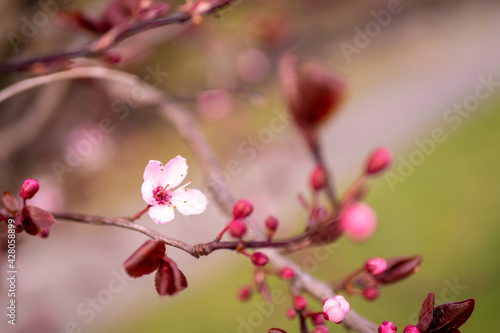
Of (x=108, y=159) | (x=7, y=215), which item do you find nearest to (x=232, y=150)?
(x=108, y=159)

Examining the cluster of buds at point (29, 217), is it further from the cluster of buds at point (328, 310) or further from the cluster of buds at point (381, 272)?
the cluster of buds at point (381, 272)

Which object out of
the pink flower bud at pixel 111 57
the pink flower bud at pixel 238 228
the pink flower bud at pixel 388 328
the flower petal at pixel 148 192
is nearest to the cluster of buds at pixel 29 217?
the flower petal at pixel 148 192

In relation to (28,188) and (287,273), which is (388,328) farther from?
(28,188)

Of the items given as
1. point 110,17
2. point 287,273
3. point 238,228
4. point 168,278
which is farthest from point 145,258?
point 110,17

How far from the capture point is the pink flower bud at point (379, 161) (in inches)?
25.5

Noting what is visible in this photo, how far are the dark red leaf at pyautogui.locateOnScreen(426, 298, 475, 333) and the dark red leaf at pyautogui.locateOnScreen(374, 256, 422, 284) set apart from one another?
0.10m

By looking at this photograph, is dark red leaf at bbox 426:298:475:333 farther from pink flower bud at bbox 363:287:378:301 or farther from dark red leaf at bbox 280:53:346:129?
dark red leaf at bbox 280:53:346:129

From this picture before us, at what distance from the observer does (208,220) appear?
231cm

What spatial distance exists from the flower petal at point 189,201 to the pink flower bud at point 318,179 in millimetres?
203

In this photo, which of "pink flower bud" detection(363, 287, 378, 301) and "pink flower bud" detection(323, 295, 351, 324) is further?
"pink flower bud" detection(363, 287, 378, 301)

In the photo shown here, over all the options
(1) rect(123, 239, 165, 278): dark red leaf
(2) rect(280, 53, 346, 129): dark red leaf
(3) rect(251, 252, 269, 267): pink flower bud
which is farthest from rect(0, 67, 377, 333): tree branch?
(2) rect(280, 53, 346, 129): dark red leaf

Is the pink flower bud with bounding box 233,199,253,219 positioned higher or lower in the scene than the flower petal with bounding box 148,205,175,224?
lower

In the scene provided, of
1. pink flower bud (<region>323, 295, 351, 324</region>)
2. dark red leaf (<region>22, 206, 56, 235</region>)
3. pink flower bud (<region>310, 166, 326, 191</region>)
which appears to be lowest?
pink flower bud (<region>323, 295, 351, 324</region>)

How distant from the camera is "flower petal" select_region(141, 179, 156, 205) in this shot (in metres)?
0.54
